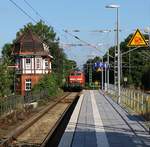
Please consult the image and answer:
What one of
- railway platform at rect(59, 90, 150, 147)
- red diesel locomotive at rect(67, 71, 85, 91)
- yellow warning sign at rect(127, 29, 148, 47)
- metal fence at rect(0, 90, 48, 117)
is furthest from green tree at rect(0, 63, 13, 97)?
red diesel locomotive at rect(67, 71, 85, 91)

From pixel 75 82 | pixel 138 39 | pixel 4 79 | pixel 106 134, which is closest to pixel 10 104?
pixel 4 79

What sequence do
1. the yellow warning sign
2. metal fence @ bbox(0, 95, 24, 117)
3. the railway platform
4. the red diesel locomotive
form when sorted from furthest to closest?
the red diesel locomotive
metal fence @ bbox(0, 95, 24, 117)
the yellow warning sign
the railway platform

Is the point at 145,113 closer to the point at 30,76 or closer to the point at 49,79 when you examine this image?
the point at 49,79

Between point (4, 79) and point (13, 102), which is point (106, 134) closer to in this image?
point (4, 79)

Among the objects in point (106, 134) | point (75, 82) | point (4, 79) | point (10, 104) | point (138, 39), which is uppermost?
point (138, 39)

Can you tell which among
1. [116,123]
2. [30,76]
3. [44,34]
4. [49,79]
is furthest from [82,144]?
[44,34]

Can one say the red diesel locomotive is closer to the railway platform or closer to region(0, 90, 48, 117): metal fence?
region(0, 90, 48, 117): metal fence

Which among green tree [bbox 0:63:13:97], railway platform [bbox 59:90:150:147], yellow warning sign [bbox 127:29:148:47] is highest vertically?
yellow warning sign [bbox 127:29:148:47]

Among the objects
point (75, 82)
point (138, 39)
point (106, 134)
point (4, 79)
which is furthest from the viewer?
point (75, 82)

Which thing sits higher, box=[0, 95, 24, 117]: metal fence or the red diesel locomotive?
the red diesel locomotive

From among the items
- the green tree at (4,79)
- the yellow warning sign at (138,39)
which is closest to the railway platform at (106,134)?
the yellow warning sign at (138,39)

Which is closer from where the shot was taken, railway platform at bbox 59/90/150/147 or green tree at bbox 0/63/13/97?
railway platform at bbox 59/90/150/147

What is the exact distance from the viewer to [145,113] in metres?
25.0

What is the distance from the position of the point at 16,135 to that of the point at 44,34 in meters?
100
